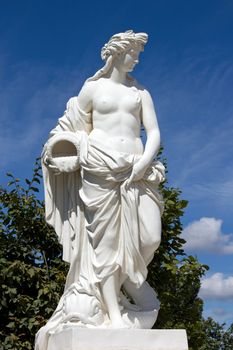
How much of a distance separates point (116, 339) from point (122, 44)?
3.30 m

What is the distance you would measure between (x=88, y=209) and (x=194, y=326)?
654cm

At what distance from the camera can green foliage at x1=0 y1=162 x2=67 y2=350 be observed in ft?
32.5

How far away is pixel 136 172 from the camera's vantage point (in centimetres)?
641

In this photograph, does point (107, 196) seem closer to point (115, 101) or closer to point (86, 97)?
point (115, 101)

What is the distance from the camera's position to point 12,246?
35.8ft

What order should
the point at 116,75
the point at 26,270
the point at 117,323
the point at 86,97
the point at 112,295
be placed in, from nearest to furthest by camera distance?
the point at 117,323, the point at 112,295, the point at 86,97, the point at 116,75, the point at 26,270

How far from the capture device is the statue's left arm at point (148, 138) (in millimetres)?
6426

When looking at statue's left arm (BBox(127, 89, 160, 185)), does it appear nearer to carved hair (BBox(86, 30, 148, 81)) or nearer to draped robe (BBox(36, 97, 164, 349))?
draped robe (BBox(36, 97, 164, 349))

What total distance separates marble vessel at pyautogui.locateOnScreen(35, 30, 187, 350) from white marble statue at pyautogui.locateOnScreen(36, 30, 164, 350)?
0.04ft

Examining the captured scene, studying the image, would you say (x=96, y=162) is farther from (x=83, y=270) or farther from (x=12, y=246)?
(x=12, y=246)

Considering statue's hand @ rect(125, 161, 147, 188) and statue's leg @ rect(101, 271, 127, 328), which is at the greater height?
statue's hand @ rect(125, 161, 147, 188)

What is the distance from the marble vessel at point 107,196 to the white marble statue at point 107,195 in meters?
0.01

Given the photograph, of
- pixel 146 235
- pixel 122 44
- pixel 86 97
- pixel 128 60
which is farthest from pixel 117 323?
pixel 122 44

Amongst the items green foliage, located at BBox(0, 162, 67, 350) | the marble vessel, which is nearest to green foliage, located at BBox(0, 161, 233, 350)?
green foliage, located at BBox(0, 162, 67, 350)
